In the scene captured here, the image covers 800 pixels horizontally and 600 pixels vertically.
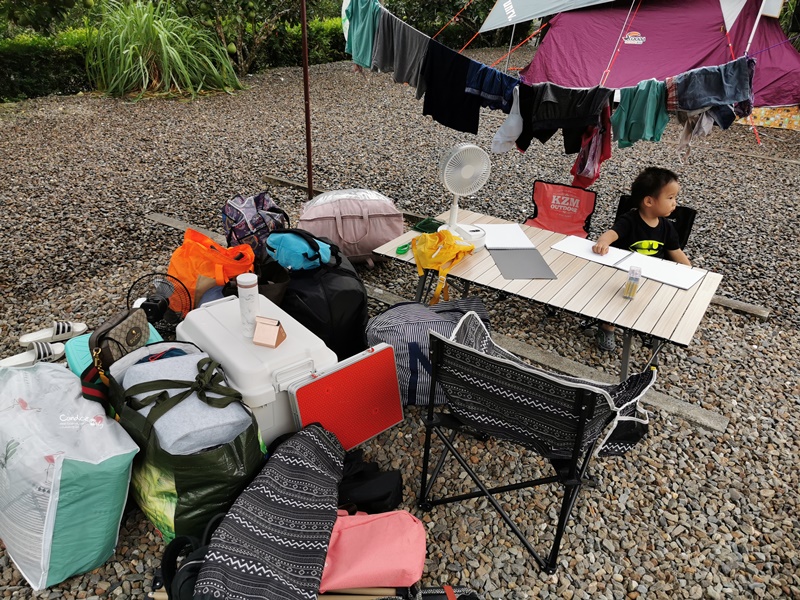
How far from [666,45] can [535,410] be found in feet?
23.7

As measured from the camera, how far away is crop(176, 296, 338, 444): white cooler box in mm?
2125

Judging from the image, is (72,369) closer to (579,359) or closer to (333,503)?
(333,503)

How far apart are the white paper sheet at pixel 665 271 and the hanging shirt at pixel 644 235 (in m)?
0.23

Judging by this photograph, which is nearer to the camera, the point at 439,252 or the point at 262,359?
the point at 262,359

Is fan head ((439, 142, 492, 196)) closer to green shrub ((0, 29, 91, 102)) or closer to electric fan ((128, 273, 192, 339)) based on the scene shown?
electric fan ((128, 273, 192, 339))

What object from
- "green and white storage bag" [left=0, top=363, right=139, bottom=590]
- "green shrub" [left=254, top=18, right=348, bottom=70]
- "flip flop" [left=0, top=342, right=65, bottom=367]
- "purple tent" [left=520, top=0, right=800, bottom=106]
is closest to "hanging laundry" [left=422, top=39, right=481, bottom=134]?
"flip flop" [left=0, top=342, right=65, bottom=367]

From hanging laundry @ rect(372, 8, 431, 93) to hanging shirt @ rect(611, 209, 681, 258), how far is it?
1.66 metres

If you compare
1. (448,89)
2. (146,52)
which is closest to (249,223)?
(448,89)

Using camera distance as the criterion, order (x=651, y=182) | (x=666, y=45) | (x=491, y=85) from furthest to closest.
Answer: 1. (x=666, y=45)
2. (x=491, y=85)
3. (x=651, y=182)

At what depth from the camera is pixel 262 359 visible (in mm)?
2186

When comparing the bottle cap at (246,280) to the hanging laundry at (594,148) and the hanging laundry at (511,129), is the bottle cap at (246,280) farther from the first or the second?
the hanging laundry at (594,148)

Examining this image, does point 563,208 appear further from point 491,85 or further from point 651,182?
point 491,85

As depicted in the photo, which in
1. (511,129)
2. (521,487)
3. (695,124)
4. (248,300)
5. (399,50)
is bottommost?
(521,487)

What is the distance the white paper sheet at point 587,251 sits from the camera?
2990 mm
